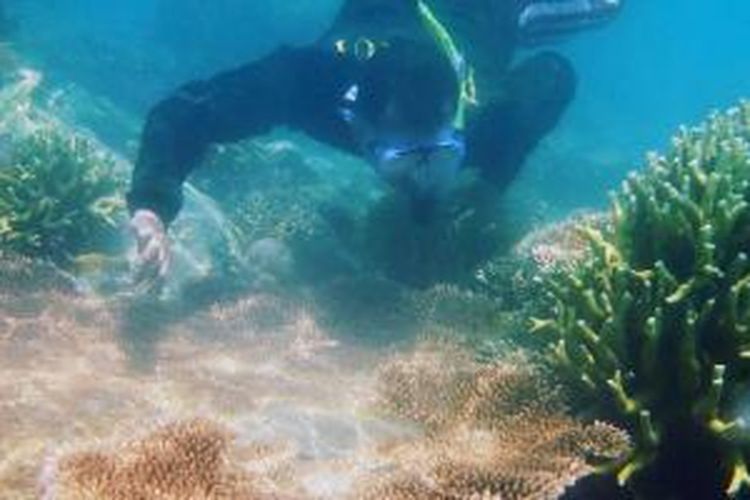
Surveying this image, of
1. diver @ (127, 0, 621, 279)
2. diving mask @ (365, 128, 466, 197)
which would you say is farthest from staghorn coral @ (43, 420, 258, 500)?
diving mask @ (365, 128, 466, 197)

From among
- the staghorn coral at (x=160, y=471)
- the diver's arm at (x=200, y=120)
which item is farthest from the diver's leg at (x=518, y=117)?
the staghorn coral at (x=160, y=471)

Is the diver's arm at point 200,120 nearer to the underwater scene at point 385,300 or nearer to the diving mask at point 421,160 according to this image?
the underwater scene at point 385,300

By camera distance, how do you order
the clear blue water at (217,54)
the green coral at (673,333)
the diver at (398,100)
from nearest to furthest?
the green coral at (673,333) < the diver at (398,100) < the clear blue water at (217,54)

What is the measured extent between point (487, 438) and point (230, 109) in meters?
4.16

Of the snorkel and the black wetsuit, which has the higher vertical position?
the black wetsuit

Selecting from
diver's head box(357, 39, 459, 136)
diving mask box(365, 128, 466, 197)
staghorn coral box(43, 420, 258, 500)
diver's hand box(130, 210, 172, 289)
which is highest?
diver's head box(357, 39, 459, 136)

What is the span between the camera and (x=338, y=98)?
25.2ft

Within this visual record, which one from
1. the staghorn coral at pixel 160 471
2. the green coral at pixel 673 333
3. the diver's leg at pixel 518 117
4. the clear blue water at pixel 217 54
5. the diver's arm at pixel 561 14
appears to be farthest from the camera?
the clear blue water at pixel 217 54

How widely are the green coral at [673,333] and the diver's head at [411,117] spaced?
1.80 metres

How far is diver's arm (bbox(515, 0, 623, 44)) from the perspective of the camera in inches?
364

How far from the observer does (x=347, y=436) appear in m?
4.91

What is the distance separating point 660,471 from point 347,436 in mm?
1582

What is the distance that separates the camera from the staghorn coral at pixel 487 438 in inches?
164

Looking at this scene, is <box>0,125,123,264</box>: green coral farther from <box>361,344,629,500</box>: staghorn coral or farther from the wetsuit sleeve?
<box>361,344,629,500</box>: staghorn coral
